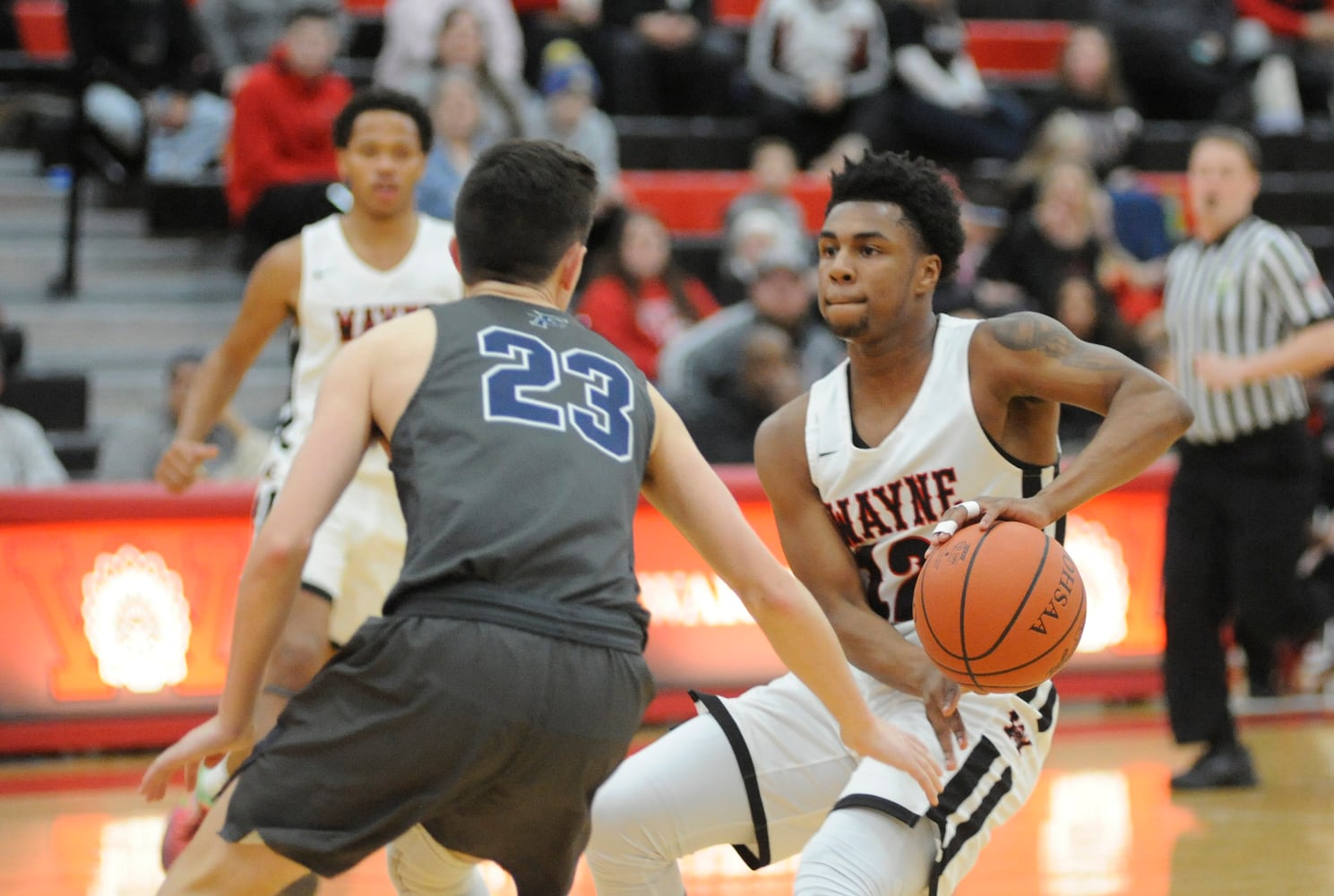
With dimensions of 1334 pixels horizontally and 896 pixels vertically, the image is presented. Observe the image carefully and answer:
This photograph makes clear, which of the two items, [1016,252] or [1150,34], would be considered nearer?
[1016,252]

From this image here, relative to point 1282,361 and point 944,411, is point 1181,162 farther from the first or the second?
point 944,411

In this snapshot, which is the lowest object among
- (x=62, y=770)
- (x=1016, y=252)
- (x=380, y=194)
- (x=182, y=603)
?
(x=62, y=770)

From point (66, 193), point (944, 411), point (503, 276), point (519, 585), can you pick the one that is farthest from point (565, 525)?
point (66, 193)

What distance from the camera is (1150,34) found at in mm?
12547

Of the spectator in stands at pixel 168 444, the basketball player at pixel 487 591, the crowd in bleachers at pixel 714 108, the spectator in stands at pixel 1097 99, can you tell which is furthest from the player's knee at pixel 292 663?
the spectator in stands at pixel 1097 99

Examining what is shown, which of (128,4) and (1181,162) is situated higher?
(128,4)

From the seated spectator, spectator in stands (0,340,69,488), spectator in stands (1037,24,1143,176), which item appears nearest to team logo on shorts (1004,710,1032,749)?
the seated spectator

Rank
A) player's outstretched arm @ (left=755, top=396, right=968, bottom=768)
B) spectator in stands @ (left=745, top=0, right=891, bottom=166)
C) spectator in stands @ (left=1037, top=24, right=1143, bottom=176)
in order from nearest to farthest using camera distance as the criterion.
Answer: player's outstretched arm @ (left=755, top=396, right=968, bottom=768)
spectator in stands @ (left=745, top=0, right=891, bottom=166)
spectator in stands @ (left=1037, top=24, right=1143, bottom=176)

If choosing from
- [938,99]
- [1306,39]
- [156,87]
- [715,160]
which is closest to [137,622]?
[156,87]

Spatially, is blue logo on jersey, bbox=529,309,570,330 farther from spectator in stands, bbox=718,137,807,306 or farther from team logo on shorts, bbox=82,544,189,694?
spectator in stands, bbox=718,137,807,306

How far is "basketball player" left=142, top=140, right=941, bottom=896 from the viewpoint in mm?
2684

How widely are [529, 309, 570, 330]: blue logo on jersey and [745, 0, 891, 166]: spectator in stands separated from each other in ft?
27.4

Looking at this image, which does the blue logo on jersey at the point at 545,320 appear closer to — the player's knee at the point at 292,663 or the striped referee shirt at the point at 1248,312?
the player's knee at the point at 292,663

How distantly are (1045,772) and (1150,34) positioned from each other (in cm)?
754
